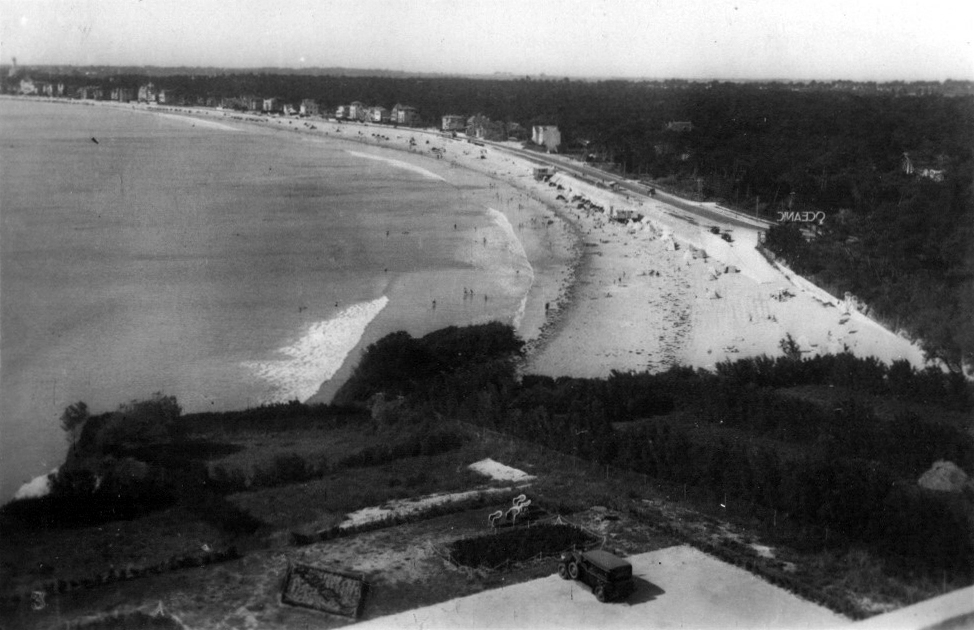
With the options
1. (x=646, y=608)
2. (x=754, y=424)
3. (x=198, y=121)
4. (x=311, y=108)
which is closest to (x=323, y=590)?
(x=646, y=608)

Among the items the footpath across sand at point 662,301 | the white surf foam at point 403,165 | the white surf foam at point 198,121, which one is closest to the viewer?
the footpath across sand at point 662,301

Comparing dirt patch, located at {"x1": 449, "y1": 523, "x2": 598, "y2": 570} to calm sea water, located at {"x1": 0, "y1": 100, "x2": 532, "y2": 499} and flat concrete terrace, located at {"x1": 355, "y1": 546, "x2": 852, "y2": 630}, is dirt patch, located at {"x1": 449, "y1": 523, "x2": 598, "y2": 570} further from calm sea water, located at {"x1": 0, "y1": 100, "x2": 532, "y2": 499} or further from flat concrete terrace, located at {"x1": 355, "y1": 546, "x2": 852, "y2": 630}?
calm sea water, located at {"x1": 0, "y1": 100, "x2": 532, "y2": 499}

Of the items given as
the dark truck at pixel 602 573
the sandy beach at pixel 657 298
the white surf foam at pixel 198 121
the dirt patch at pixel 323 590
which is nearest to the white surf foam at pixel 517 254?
the sandy beach at pixel 657 298

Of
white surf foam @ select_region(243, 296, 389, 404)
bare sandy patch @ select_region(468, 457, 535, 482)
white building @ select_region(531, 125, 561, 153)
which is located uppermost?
white building @ select_region(531, 125, 561, 153)

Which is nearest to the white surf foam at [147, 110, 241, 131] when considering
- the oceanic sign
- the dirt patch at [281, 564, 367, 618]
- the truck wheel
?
the oceanic sign

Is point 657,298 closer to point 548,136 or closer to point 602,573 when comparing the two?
point 602,573

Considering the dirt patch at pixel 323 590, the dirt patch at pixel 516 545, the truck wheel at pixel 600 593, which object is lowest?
the dirt patch at pixel 516 545

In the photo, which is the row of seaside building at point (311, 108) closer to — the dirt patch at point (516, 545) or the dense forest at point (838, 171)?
the dense forest at point (838, 171)
